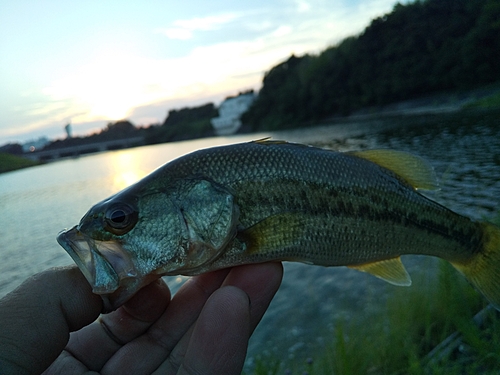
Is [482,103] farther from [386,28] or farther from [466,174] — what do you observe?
[386,28]

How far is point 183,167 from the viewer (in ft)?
9.68

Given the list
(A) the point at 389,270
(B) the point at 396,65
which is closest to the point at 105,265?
(A) the point at 389,270

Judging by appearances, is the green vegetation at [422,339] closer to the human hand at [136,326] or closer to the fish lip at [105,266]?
the human hand at [136,326]

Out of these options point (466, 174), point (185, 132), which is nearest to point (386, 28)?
point (185, 132)

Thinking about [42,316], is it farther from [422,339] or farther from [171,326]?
[422,339]

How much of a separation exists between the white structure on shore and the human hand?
106 meters

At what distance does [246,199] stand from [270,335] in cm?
673

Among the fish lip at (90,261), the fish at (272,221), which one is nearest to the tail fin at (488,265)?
the fish at (272,221)

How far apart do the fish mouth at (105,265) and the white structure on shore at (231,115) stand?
107 metres

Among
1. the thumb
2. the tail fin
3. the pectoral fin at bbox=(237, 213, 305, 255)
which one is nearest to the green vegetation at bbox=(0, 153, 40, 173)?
the thumb

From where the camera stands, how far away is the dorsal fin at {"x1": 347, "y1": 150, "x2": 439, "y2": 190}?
3.45 meters

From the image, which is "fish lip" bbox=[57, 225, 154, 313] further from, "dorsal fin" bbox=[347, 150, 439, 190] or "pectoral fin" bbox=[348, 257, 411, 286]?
"dorsal fin" bbox=[347, 150, 439, 190]

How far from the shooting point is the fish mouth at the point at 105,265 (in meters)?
2.35

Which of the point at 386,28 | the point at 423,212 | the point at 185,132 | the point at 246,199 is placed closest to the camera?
the point at 246,199
